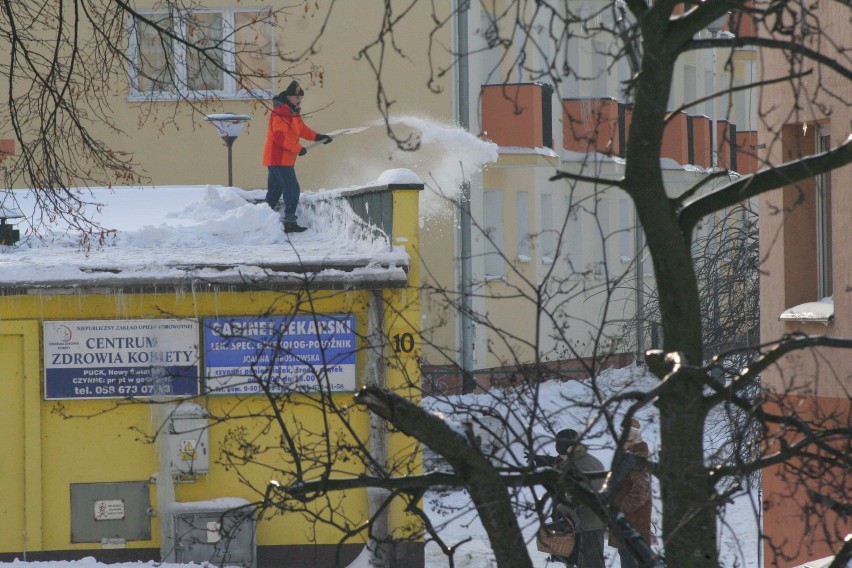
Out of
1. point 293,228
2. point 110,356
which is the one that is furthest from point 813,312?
point 293,228

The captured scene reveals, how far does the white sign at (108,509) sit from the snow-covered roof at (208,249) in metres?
1.73

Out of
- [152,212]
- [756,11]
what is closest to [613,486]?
[756,11]

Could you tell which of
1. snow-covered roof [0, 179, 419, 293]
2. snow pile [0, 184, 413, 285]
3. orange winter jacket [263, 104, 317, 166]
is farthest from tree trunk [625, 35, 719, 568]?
orange winter jacket [263, 104, 317, 166]

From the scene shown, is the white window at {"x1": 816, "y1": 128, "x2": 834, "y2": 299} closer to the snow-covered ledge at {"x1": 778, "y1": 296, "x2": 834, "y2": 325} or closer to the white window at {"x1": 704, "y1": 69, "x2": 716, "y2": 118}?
the snow-covered ledge at {"x1": 778, "y1": 296, "x2": 834, "y2": 325}

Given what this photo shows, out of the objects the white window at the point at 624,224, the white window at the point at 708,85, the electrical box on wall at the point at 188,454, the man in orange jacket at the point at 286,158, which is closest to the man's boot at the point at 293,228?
the man in orange jacket at the point at 286,158

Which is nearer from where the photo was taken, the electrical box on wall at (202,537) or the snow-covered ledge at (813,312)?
the snow-covered ledge at (813,312)

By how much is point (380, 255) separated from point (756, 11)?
7.97 metres

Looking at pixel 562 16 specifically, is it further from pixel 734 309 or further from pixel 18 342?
pixel 734 309

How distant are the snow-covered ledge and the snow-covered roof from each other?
3.16 meters

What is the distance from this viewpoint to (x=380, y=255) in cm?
1187

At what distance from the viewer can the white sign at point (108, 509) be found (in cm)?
1186

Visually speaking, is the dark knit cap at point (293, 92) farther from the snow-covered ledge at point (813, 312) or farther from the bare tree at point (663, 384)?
the bare tree at point (663, 384)

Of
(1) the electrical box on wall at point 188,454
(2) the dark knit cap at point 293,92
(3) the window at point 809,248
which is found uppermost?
(2) the dark knit cap at point 293,92

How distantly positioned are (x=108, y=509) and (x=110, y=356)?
1.23 metres
